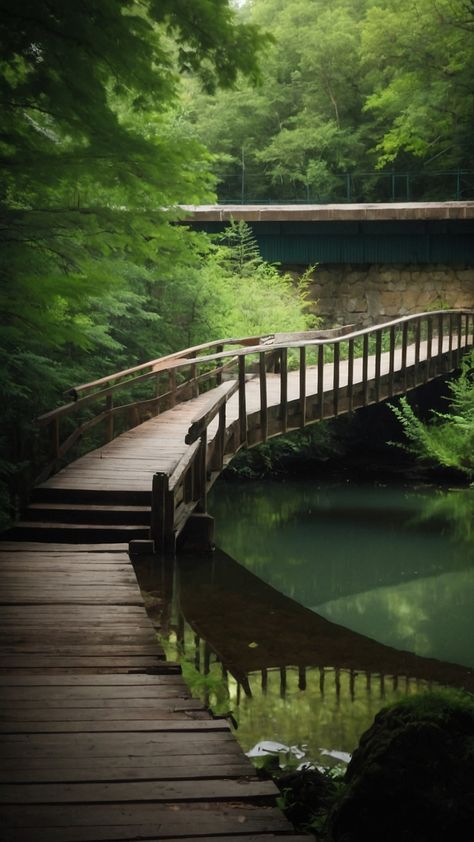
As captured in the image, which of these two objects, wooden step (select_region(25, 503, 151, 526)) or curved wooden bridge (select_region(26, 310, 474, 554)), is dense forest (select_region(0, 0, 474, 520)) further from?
curved wooden bridge (select_region(26, 310, 474, 554))

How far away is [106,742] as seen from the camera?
420 centimetres

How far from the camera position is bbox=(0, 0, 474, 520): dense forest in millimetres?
6641

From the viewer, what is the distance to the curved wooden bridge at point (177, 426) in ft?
29.6

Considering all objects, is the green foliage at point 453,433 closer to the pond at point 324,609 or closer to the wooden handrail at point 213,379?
the wooden handrail at point 213,379

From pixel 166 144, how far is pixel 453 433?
38.5 feet

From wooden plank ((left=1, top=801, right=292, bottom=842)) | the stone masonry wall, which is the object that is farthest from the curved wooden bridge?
wooden plank ((left=1, top=801, right=292, bottom=842))

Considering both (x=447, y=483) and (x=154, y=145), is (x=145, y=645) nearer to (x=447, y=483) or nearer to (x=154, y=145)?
(x=154, y=145)

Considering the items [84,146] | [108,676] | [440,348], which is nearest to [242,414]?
[84,146]

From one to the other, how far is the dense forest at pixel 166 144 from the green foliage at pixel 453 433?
381 cm

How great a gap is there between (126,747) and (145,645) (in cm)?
155

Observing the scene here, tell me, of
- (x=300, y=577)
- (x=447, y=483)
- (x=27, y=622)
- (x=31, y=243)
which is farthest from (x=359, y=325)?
(x=27, y=622)

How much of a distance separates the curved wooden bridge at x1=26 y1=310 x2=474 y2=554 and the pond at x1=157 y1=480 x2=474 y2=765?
1.06 meters

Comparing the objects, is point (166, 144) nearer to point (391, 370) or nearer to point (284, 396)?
point (284, 396)

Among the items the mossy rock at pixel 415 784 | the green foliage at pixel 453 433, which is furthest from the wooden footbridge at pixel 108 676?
the green foliage at pixel 453 433
